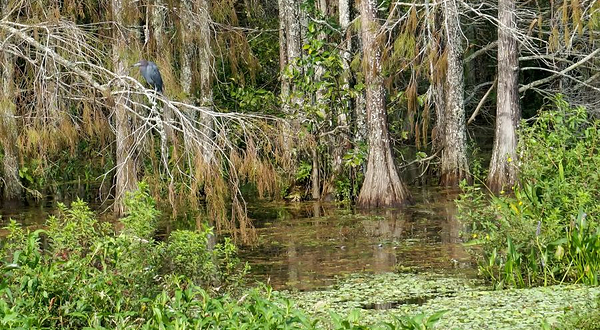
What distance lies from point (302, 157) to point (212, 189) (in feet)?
19.7

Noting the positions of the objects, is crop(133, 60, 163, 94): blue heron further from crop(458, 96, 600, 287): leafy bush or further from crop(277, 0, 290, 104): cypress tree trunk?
crop(277, 0, 290, 104): cypress tree trunk

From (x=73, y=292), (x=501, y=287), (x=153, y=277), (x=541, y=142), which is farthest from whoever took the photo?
(x=541, y=142)

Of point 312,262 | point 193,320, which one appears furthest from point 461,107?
point 193,320

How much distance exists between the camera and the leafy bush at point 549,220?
7.16 m

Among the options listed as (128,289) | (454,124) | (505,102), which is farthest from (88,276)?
(454,124)

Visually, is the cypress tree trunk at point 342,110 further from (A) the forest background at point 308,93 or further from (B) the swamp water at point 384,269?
(B) the swamp water at point 384,269

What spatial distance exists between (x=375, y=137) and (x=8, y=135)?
4664 millimetres

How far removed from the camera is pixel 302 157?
14.6 meters

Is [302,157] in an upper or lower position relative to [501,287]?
upper

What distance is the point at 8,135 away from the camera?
10812mm

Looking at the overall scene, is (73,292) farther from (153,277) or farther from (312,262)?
(312,262)

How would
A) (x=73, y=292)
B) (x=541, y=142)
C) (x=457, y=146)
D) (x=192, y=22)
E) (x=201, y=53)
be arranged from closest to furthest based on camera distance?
(x=73, y=292) → (x=541, y=142) → (x=192, y=22) → (x=201, y=53) → (x=457, y=146)

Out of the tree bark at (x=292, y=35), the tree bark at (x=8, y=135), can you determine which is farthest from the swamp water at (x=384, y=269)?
the tree bark at (x=292, y=35)

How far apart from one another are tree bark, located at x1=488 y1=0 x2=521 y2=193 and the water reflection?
1168 millimetres
